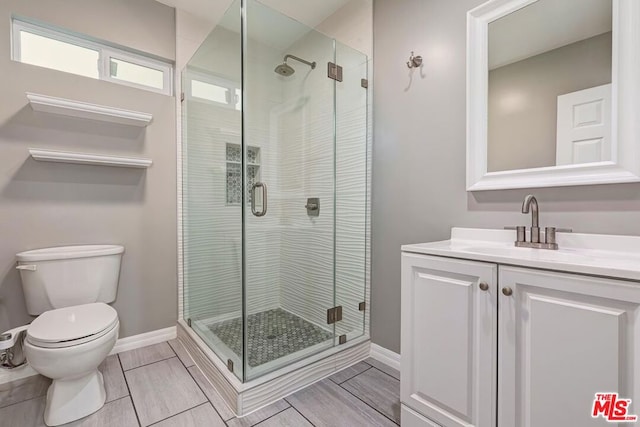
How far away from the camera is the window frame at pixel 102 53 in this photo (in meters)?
1.73

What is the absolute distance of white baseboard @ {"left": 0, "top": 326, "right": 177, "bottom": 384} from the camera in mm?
1652

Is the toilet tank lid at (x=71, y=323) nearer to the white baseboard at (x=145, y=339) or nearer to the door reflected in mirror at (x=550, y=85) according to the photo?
the white baseboard at (x=145, y=339)

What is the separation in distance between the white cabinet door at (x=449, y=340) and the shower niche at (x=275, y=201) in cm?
71

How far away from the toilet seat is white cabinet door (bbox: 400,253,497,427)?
1.44 metres

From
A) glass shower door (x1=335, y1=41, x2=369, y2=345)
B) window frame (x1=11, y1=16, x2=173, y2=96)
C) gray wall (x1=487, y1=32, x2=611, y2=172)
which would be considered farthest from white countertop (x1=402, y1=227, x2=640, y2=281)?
window frame (x1=11, y1=16, x2=173, y2=96)

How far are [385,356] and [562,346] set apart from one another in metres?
1.22

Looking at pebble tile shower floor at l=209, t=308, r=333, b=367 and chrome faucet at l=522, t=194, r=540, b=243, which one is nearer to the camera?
chrome faucet at l=522, t=194, r=540, b=243

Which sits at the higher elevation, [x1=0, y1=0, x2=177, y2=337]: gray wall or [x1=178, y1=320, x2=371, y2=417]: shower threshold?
[x1=0, y1=0, x2=177, y2=337]: gray wall

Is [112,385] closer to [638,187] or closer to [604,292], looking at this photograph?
[604,292]

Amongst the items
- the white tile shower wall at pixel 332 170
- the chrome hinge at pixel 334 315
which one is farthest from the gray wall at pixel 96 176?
the chrome hinge at pixel 334 315

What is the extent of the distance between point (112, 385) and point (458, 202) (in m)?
2.17

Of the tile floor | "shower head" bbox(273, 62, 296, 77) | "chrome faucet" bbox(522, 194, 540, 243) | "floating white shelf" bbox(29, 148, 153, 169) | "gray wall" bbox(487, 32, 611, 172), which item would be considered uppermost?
"shower head" bbox(273, 62, 296, 77)

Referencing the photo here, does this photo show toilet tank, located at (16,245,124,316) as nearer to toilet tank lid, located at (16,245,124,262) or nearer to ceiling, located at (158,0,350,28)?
toilet tank lid, located at (16,245,124,262)

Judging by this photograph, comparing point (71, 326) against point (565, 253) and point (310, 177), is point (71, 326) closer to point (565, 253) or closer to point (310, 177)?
point (310, 177)
